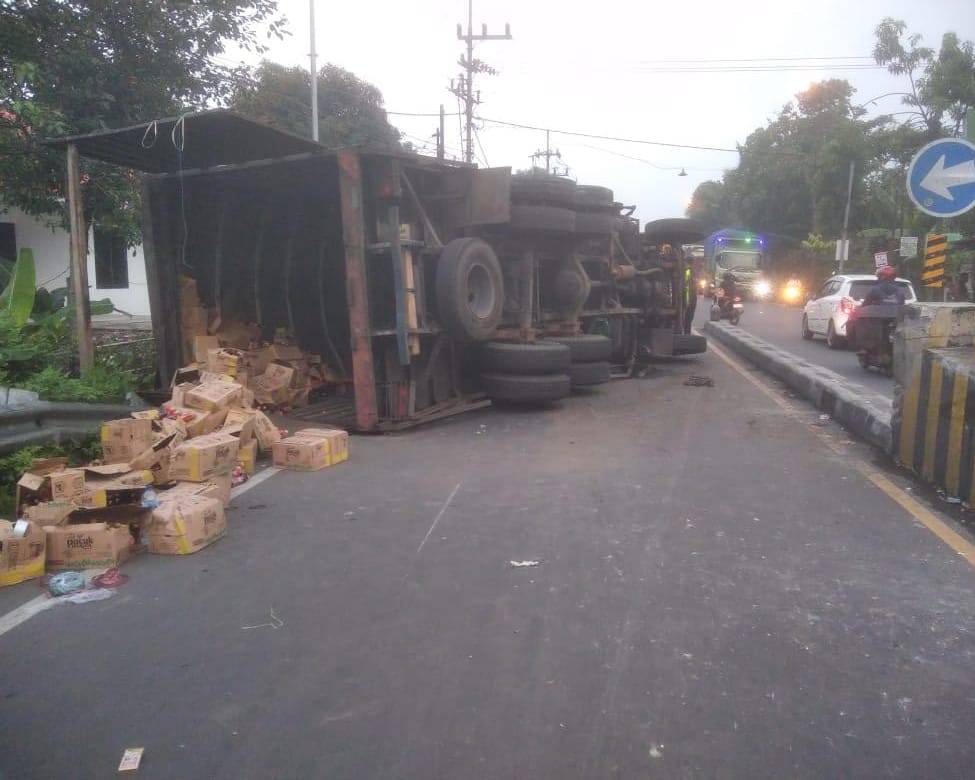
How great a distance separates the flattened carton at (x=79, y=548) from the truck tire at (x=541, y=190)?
21.9 feet

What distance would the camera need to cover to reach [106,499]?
16.7ft

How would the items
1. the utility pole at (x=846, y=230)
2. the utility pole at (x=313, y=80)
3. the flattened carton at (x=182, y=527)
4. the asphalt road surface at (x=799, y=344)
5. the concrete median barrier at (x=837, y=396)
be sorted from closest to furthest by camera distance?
the flattened carton at (x=182, y=527), the concrete median barrier at (x=837, y=396), the asphalt road surface at (x=799, y=344), the utility pole at (x=313, y=80), the utility pole at (x=846, y=230)

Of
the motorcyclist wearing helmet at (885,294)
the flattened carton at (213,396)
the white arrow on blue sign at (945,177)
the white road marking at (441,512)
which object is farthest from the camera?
the motorcyclist wearing helmet at (885,294)

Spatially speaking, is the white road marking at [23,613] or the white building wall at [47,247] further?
the white building wall at [47,247]

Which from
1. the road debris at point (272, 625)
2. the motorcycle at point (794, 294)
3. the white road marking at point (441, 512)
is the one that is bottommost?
the road debris at point (272, 625)

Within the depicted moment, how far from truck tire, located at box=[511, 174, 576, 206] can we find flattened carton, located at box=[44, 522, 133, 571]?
21.9 feet

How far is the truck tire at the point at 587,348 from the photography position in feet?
34.7

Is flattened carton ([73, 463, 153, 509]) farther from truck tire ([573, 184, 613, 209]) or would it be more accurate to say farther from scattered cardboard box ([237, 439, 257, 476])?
truck tire ([573, 184, 613, 209])

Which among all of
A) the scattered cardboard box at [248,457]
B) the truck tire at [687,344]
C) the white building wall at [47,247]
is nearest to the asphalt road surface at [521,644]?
the scattered cardboard box at [248,457]

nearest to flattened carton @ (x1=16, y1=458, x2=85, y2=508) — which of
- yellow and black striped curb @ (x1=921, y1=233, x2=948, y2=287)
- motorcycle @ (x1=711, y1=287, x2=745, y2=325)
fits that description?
yellow and black striped curb @ (x1=921, y1=233, x2=948, y2=287)

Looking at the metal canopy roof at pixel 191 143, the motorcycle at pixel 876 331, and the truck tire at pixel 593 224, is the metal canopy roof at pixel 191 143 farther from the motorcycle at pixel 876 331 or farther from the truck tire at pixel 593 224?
the motorcycle at pixel 876 331

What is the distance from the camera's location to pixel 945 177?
7074 millimetres

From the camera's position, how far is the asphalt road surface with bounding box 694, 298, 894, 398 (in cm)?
1296

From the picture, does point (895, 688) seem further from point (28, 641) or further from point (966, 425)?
point (28, 641)
